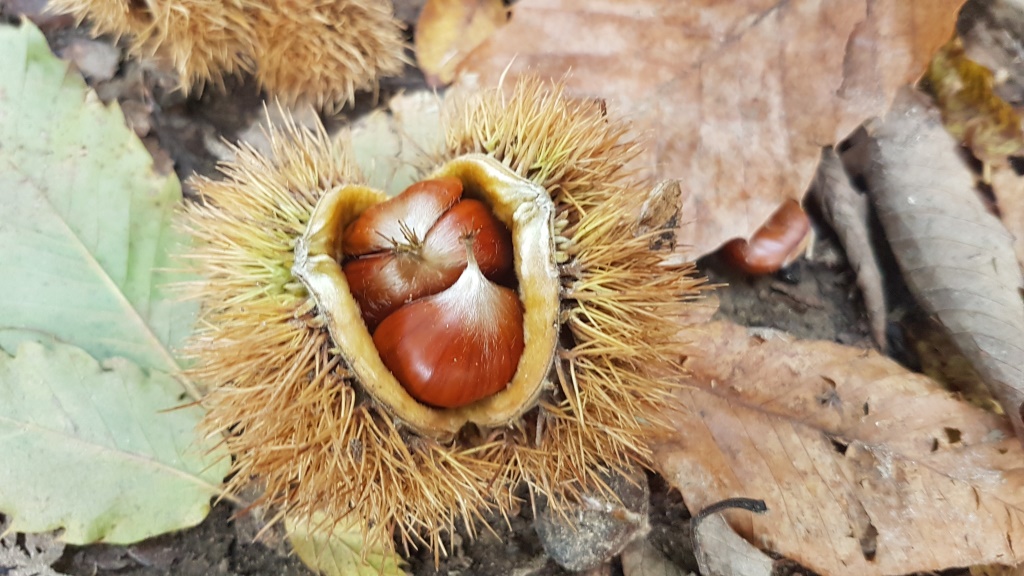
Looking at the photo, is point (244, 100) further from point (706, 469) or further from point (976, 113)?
point (976, 113)

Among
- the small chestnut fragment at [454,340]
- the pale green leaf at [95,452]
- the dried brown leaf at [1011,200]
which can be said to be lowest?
the pale green leaf at [95,452]

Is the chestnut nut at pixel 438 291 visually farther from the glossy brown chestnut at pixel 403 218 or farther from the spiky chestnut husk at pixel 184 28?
the spiky chestnut husk at pixel 184 28

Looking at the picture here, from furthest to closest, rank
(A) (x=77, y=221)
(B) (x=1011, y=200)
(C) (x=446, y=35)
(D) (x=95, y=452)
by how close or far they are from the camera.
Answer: (C) (x=446, y=35), (B) (x=1011, y=200), (A) (x=77, y=221), (D) (x=95, y=452)

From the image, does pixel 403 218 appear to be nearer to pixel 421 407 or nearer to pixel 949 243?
pixel 421 407

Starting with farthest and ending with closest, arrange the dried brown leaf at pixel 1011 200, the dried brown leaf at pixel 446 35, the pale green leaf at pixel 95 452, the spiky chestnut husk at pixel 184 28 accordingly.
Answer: the dried brown leaf at pixel 446 35 < the dried brown leaf at pixel 1011 200 < the spiky chestnut husk at pixel 184 28 < the pale green leaf at pixel 95 452

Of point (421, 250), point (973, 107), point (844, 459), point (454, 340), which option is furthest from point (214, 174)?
point (973, 107)

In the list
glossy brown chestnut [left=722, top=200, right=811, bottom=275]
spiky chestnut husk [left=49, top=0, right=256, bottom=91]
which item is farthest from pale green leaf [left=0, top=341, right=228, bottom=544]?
glossy brown chestnut [left=722, top=200, right=811, bottom=275]

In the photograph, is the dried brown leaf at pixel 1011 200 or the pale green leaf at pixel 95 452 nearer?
the pale green leaf at pixel 95 452

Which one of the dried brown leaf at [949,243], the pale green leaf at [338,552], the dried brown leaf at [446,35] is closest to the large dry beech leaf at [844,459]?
the dried brown leaf at [949,243]
